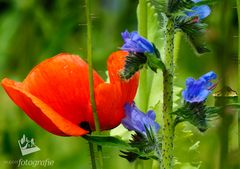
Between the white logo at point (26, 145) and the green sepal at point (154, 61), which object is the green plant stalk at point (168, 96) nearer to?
the green sepal at point (154, 61)

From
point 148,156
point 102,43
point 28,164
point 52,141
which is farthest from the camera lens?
point 102,43

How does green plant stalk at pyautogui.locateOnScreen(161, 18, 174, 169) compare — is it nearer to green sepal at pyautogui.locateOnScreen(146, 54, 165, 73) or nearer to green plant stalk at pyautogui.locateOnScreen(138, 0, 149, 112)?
green sepal at pyautogui.locateOnScreen(146, 54, 165, 73)

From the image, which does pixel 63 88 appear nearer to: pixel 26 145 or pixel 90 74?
pixel 90 74

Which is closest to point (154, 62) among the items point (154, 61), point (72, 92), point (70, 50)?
point (154, 61)

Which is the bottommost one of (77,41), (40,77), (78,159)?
(78,159)

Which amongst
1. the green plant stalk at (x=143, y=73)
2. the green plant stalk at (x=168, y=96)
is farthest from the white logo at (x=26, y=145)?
the green plant stalk at (x=168, y=96)

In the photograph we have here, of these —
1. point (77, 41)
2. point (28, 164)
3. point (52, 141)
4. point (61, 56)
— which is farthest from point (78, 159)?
point (77, 41)

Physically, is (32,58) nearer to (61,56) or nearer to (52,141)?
(52,141)

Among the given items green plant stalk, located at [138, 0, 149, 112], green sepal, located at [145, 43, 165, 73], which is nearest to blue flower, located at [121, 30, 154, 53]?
green sepal, located at [145, 43, 165, 73]
